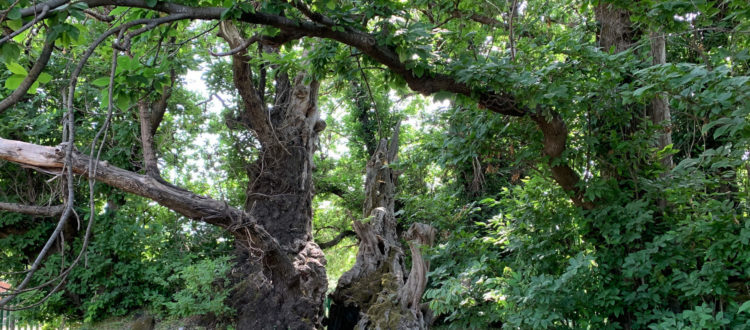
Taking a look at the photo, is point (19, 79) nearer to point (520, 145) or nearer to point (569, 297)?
point (569, 297)

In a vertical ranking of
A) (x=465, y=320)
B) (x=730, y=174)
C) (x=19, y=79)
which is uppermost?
(x=730, y=174)

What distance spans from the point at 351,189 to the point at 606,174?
804cm

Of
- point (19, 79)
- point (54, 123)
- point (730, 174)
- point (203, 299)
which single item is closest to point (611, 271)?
point (730, 174)

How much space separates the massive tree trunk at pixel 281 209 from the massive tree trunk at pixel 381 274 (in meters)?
0.66

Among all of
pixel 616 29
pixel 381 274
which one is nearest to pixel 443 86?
pixel 616 29

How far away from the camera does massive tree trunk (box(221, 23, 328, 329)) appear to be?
7.19 meters

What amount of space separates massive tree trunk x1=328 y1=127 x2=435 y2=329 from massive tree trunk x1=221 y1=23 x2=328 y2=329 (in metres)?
0.66

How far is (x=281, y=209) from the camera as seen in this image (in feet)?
27.4

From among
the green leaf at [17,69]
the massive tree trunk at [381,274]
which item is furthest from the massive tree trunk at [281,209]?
the green leaf at [17,69]

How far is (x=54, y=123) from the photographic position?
27.7 ft

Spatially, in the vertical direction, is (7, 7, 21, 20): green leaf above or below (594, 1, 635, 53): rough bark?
below

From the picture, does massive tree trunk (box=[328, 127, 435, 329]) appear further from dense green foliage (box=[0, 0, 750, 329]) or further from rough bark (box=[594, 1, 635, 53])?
rough bark (box=[594, 1, 635, 53])

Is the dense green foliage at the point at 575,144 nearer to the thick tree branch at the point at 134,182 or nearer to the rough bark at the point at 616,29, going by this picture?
the rough bark at the point at 616,29

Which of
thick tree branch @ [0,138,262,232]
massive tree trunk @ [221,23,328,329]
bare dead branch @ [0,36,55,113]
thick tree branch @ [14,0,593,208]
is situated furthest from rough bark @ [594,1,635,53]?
bare dead branch @ [0,36,55,113]
